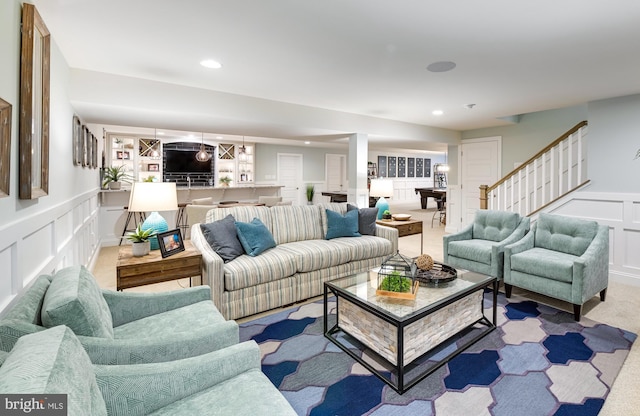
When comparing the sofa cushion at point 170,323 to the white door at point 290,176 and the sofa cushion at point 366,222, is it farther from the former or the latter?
the white door at point 290,176

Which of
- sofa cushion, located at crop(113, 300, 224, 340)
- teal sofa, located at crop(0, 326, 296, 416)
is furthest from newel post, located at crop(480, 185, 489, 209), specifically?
teal sofa, located at crop(0, 326, 296, 416)

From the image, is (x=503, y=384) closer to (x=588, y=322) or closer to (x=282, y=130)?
(x=588, y=322)

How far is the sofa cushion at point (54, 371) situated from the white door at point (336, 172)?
969cm

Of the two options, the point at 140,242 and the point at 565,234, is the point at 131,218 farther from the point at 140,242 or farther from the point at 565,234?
the point at 565,234

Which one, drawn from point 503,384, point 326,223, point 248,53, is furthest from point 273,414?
point 326,223

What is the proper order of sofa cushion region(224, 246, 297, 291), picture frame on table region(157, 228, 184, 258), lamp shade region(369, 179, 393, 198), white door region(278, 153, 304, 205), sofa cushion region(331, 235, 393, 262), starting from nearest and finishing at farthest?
picture frame on table region(157, 228, 184, 258) → sofa cushion region(224, 246, 297, 291) → sofa cushion region(331, 235, 393, 262) → lamp shade region(369, 179, 393, 198) → white door region(278, 153, 304, 205)

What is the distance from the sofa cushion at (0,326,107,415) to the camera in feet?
2.38

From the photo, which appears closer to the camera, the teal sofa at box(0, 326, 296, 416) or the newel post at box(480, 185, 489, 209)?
the teal sofa at box(0, 326, 296, 416)

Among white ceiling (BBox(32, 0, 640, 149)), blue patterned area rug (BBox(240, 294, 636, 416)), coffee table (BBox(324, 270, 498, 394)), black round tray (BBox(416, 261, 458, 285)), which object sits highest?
white ceiling (BBox(32, 0, 640, 149))

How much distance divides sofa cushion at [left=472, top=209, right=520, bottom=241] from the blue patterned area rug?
121cm

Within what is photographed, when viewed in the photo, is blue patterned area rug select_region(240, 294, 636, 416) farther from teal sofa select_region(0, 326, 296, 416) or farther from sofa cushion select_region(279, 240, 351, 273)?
teal sofa select_region(0, 326, 296, 416)

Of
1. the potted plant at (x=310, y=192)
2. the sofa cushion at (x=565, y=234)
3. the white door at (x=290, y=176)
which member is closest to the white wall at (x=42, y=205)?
the sofa cushion at (x=565, y=234)

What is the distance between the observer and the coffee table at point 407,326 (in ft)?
6.44

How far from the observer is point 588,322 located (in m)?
2.76
